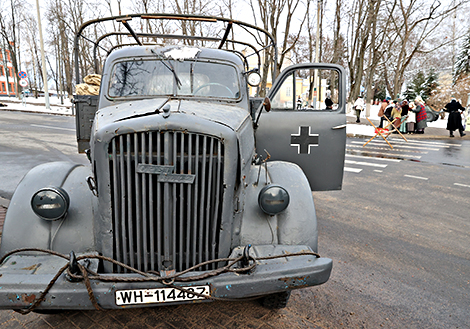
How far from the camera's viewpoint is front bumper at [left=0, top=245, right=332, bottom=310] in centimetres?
209

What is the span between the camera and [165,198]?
234 centimetres

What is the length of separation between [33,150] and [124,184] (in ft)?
31.5

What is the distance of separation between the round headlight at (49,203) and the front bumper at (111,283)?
0.32 metres

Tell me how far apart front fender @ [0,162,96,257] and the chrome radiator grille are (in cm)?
37

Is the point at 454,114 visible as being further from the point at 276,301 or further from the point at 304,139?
the point at 276,301

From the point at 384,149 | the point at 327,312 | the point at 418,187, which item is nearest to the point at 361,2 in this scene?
the point at 384,149

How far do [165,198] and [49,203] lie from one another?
3.08 ft

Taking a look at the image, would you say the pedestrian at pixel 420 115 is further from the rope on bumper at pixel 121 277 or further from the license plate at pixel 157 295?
the license plate at pixel 157 295

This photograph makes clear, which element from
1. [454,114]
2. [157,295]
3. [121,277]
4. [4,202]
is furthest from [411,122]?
[121,277]

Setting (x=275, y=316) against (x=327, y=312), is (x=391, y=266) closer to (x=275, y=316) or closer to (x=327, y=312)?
(x=327, y=312)

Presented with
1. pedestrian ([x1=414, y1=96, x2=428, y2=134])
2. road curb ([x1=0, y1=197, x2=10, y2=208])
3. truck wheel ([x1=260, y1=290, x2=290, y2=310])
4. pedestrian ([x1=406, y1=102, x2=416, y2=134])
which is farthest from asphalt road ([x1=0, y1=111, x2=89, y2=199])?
pedestrian ([x1=406, y1=102, x2=416, y2=134])

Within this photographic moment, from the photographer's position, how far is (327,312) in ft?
10.1

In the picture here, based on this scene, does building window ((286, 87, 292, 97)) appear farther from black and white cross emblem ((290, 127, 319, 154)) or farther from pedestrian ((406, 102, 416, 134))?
pedestrian ((406, 102, 416, 134))

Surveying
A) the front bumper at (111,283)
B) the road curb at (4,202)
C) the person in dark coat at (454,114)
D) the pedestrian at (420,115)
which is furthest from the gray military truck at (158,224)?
the person in dark coat at (454,114)
